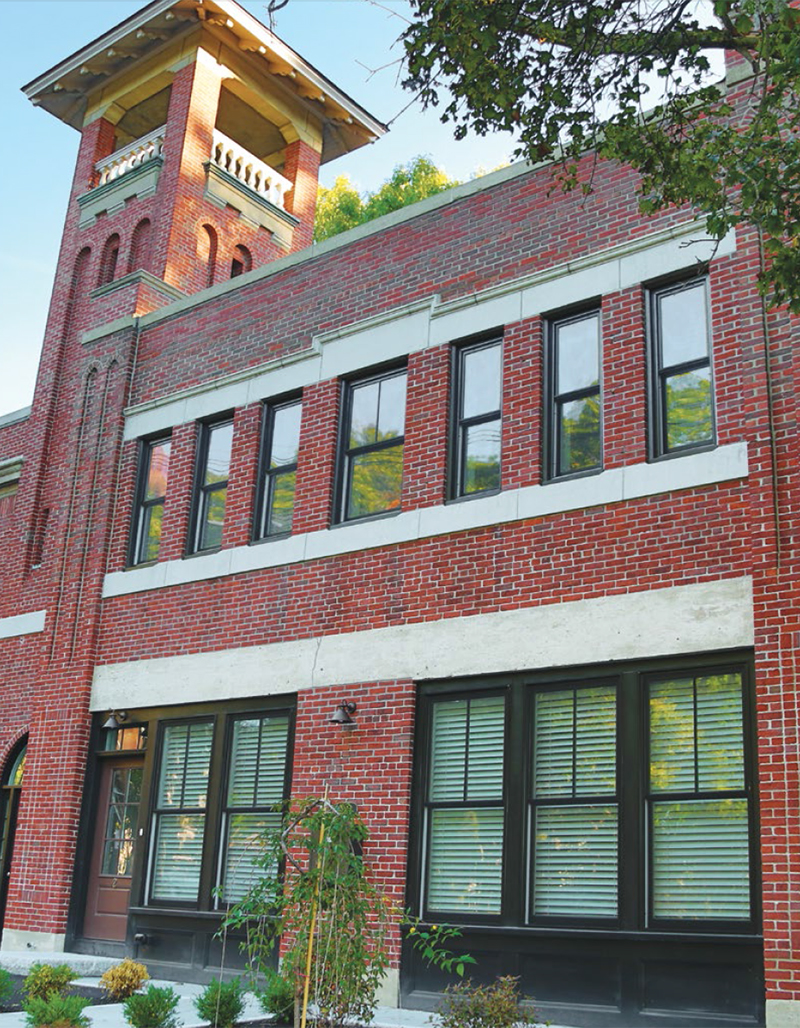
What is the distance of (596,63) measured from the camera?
29.1ft

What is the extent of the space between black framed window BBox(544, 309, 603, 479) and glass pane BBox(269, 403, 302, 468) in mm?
3781

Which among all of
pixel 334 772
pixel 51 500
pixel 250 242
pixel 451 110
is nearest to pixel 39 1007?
pixel 334 772

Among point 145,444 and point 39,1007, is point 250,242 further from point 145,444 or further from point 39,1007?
point 39,1007

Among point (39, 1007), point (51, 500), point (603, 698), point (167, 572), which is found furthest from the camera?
point (51, 500)

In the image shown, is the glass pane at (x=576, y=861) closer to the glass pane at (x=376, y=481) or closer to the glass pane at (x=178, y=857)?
the glass pane at (x=376, y=481)

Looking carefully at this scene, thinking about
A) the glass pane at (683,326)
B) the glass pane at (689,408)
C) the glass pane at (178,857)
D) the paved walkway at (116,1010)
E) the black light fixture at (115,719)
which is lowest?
the paved walkway at (116,1010)

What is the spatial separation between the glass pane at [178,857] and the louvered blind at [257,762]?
0.68m

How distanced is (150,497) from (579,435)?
7.13 meters

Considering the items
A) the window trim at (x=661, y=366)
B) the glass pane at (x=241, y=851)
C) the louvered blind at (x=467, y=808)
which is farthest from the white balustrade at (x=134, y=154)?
the louvered blind at (x=467, y=808)

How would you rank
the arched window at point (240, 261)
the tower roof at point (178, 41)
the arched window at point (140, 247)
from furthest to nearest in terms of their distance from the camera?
the arched window at point (240, 261)
the tower roof at point (178, 41)
the arched window at point (140, 247)

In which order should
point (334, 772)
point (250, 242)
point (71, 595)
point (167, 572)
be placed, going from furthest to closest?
point (250, 242) < point (71, 595) < point (167, 572) < point (334, 772)

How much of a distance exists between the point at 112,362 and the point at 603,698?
1004 centimetres

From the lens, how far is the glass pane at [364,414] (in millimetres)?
14117

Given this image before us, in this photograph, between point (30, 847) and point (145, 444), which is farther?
point (145, 444)
